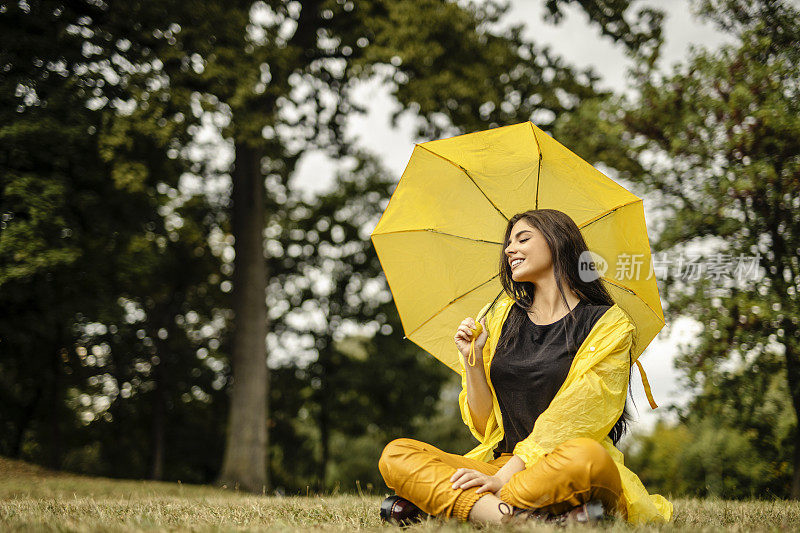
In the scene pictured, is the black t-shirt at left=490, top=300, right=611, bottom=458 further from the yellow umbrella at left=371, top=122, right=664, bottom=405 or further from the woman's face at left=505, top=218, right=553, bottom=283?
the yellow umbrella at left=371, top=122, right=664, bottom=405

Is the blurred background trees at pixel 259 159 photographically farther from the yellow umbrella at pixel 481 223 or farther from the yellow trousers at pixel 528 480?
the yellow trousers at pixel 528 480

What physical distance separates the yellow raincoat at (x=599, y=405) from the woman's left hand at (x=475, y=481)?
188mm

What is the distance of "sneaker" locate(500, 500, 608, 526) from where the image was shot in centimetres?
264

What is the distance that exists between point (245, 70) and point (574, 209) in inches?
279

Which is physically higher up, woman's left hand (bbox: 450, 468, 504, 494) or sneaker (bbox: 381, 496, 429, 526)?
woman's left hand (bbox: 450, 468, 504, 494)

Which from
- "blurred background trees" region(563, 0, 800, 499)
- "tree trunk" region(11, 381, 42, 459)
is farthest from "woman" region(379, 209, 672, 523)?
"tree trunk" region(11, 381, 42, 459)

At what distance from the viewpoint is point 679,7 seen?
27.2 ft

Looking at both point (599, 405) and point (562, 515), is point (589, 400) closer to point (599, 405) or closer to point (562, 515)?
point (599, 405)

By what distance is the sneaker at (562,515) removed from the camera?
8.66 feet

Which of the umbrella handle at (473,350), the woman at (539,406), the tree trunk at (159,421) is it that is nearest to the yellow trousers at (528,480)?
the woman at (539,406)

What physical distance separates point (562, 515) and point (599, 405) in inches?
22.0

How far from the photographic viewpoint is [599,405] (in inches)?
115

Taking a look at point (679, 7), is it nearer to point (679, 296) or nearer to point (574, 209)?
point (679, 296)

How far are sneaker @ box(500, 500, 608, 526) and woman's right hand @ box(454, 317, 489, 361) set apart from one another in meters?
0.98
